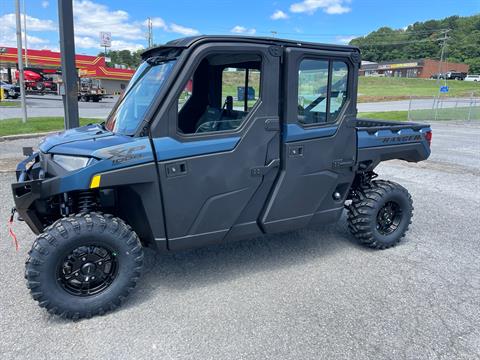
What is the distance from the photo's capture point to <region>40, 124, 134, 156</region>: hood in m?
3.06

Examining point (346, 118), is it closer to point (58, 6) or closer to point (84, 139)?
point (84, 139)

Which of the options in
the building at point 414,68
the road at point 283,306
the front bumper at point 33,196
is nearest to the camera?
the road at point 283,306

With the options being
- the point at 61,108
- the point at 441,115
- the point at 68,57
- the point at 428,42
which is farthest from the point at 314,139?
the point at 428,42

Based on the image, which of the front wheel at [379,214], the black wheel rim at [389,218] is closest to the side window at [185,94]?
the front wheel at [379,214]

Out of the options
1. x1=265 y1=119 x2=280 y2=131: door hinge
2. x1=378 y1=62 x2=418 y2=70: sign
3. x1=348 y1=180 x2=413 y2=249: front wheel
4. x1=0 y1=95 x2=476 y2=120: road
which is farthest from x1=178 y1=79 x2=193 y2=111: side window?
x1=378 y1=62 x2=418 y2=70: sign

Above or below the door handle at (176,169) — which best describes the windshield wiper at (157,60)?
above

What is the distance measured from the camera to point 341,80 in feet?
12.9

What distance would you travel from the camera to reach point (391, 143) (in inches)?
178

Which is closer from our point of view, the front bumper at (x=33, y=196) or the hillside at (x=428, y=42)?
the front bumper at (x=33, y=196)

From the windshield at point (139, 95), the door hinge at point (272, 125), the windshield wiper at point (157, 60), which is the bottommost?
the door hinge at point (272, 125)

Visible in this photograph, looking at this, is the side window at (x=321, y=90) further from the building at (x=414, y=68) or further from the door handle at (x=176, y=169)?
the building at (x=414, y=68)

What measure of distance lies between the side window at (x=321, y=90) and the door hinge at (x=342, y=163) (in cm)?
41

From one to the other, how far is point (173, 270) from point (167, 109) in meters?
1.68

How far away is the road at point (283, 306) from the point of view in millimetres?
2779
